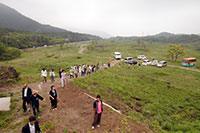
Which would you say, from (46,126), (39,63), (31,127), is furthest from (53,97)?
(39,63)

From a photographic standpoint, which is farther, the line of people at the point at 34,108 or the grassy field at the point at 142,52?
the grassy field at the point at 142,52

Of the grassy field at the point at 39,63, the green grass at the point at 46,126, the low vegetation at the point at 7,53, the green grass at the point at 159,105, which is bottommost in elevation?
the green grass at the point at 159,105

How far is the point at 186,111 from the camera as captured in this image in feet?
35.2

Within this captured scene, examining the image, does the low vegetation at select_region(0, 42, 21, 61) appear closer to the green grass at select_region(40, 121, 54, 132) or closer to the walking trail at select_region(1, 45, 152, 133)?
the walking trail at select_region(1, 45, 152, 133)

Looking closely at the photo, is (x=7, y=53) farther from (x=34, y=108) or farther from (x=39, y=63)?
(x=34, y=108)

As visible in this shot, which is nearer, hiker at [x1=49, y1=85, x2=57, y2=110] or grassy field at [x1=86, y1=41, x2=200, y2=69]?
hiker at [x1=49, y1=85, x2=57, y2=110]

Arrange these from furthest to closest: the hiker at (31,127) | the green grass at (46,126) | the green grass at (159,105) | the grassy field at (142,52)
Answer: the grassy field at (142,52) < the green grass at (159,105) < the green grass at (46,126) < the hiker at (31,127)

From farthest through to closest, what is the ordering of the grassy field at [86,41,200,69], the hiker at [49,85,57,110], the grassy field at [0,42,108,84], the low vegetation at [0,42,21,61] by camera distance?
the grassy field at [86,41,200,69] < the low vegetation at [0,42,21,61] < the grassy field at [0,42,108,84] < the hiker at [49,85,57,110]

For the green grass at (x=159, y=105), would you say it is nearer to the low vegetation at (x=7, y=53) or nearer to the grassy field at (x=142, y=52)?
the grassy field at (x=142, y=52)

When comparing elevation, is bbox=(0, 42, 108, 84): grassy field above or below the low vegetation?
below

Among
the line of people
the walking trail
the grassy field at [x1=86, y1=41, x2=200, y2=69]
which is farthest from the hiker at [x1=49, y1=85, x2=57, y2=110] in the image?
the grassy field at [x1=86, y1=41, x2=200, y2=69]

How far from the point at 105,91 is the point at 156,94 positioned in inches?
257

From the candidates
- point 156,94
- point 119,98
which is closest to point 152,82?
point 156,94

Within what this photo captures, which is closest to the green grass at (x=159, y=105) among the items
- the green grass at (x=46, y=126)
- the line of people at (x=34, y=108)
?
the line of people at (x=34, y=108)
